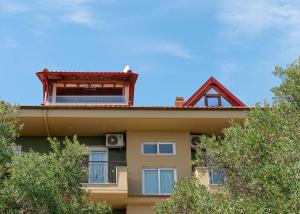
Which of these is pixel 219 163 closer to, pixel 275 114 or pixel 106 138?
pixel 275 114

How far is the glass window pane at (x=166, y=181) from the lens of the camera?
20.9 meters

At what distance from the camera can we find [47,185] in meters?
12.4

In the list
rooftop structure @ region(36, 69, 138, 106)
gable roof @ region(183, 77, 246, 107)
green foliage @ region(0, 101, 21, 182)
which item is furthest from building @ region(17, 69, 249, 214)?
green foliage @ region(0, 101, 21, 182)

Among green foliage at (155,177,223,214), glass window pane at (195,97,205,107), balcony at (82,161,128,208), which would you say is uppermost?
glass window pane at (195,97,205,107)

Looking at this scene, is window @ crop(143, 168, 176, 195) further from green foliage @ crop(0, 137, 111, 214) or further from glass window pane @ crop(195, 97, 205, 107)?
green foliage @ crop(0, 137, 111, 214)

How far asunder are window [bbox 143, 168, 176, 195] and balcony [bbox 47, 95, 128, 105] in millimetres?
4951

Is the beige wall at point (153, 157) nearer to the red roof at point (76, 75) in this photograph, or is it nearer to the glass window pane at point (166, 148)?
the glass window pane at point (166, 148)

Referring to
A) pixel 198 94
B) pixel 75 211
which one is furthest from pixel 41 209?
pixel 198 94

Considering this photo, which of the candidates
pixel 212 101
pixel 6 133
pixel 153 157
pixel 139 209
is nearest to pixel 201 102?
pixel 212 101

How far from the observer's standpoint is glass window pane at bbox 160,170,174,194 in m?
20.9

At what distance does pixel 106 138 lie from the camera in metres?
22.0

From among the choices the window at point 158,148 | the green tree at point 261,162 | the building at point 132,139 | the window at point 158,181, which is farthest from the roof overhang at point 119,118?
the green tree at point 261,162

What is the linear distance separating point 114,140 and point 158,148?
71.1 inches

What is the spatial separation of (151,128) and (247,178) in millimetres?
10270
